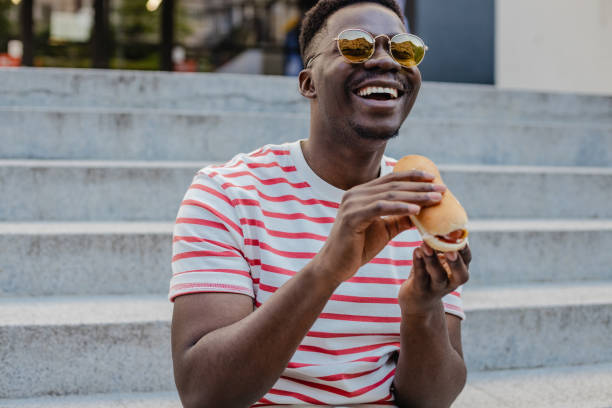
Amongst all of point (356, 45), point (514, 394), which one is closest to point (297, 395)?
point (356, 45)

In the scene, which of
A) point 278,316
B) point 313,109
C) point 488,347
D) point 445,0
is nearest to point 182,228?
point 278,316

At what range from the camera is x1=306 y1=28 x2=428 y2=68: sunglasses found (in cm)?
178

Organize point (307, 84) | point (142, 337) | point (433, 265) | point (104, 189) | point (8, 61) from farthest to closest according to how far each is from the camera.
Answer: point (8, 61), point (104, 189), point (142, 337), point (307, 84), point (433, 265)

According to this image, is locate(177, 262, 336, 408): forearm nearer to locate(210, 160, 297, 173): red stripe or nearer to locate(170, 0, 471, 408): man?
locate(170, 0, 471, 408): man

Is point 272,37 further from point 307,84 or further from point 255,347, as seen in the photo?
point 255,347

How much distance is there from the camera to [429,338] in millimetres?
1733

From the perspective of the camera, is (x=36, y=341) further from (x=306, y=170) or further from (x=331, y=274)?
(x=331, y=274)

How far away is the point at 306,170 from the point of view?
1867 mm

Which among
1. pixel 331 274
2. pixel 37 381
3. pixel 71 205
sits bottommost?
pixel 37 381

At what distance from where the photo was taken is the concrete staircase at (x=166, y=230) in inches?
100

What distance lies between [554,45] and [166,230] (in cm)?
621

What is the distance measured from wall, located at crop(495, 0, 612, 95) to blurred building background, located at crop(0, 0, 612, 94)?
0.04ft

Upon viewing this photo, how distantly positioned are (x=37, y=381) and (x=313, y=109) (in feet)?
5.01

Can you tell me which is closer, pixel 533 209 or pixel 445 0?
pixel 533 209
